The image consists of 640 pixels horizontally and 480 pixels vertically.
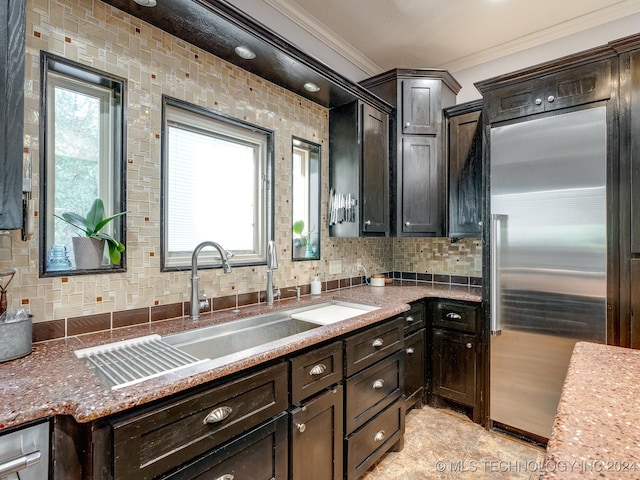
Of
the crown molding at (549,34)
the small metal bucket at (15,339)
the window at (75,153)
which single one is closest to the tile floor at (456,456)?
the small metal bucket at (15,339)

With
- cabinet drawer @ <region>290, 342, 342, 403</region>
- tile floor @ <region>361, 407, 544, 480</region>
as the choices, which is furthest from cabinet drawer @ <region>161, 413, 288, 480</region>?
tile floor @ <region>361, 407, 544, 480</region>

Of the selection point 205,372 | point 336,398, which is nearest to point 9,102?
point 205,372

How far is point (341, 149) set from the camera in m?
2.64

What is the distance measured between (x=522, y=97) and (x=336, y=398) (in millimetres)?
2247

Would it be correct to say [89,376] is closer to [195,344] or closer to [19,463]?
[19,463]

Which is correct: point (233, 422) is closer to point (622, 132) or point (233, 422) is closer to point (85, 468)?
point (85, 468)

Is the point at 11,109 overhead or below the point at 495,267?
overhead

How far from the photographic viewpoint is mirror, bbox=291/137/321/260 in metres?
2.51

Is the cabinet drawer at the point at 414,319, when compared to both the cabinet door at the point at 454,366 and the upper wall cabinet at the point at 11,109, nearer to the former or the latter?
the cabinet door at the point at 454,366

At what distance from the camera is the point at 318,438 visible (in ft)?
4.90

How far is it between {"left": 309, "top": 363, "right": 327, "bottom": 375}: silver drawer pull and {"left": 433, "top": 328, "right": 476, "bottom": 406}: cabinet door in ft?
4.70

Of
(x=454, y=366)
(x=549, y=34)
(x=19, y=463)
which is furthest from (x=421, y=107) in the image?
(x=19, y=463)

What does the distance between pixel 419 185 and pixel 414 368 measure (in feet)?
4.88

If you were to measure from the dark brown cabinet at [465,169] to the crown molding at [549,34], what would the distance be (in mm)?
717
